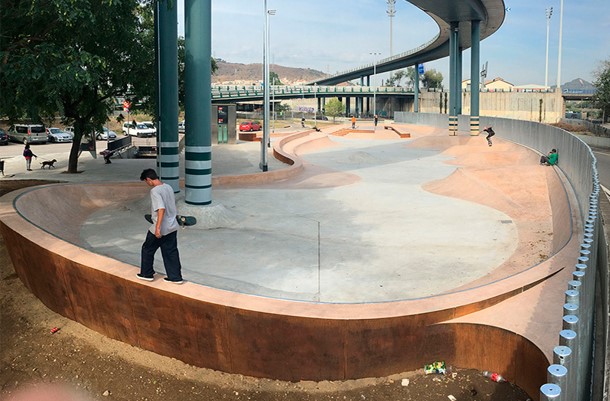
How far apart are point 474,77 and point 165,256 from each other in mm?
45457

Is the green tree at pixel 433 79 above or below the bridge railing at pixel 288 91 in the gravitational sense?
above

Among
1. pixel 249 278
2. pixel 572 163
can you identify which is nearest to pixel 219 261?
pixel 249 278

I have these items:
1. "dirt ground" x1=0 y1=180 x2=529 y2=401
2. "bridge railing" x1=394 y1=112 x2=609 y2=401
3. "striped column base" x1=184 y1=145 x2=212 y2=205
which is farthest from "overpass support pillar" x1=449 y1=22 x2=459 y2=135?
"dirt ground" x1=0 y1=180 x2=529 y2=401

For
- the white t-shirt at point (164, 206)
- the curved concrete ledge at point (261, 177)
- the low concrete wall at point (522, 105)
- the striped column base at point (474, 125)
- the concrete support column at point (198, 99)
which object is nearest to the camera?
the white t-shirt at point (164, 206)

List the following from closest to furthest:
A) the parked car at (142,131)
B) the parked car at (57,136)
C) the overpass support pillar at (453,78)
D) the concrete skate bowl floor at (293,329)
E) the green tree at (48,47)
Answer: the concrete skate bowl floor at (293,329) → the green tree at (48,47) → the overpass support pillar at (453,78) → the parked car at (57,136) → the parked car at (142,131)

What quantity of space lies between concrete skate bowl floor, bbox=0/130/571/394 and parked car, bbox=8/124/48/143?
146 feet

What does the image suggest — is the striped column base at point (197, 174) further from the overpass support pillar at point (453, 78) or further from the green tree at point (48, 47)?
the overpass support pillar at point (453, 78)

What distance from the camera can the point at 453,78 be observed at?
5506cm

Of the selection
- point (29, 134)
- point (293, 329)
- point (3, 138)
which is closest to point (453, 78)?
point (29, 134)

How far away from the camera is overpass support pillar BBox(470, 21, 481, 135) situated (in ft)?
148

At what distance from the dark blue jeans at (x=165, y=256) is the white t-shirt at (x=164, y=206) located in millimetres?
138

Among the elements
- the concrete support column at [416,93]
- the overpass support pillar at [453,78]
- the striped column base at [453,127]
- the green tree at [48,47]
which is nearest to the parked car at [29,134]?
the green tree at [48,47]

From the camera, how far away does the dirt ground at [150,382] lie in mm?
6301

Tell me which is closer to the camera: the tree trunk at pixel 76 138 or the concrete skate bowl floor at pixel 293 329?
the concrete skate bowl floor at pixel 293 329
